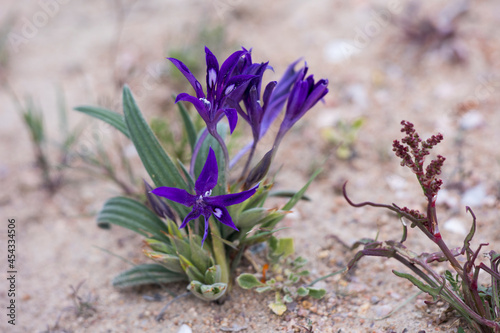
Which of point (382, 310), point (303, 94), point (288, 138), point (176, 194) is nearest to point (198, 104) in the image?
point (176, 194)

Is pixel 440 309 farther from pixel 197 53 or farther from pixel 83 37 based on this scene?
pixel 83 37

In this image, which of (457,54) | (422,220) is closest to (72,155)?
(422,220)

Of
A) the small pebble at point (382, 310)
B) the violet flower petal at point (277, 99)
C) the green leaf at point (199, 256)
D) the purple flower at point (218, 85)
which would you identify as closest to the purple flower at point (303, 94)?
the violet flower petal at point (277, 99)

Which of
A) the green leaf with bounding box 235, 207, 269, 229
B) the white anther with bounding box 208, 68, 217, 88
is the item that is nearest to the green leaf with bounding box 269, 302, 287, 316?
the green leaf with bounding box 235, 207, 269, 229

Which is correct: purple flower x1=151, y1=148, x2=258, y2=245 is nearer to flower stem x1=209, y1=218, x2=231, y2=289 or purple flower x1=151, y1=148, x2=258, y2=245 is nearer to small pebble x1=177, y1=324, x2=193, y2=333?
flower stem x1=209, y1=218, x2=231, y2=289

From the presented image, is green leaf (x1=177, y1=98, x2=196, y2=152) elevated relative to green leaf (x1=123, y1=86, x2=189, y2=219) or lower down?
elevated

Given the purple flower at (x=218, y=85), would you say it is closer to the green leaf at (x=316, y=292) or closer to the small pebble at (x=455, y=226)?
the green leaf at (x=316, y=292)
